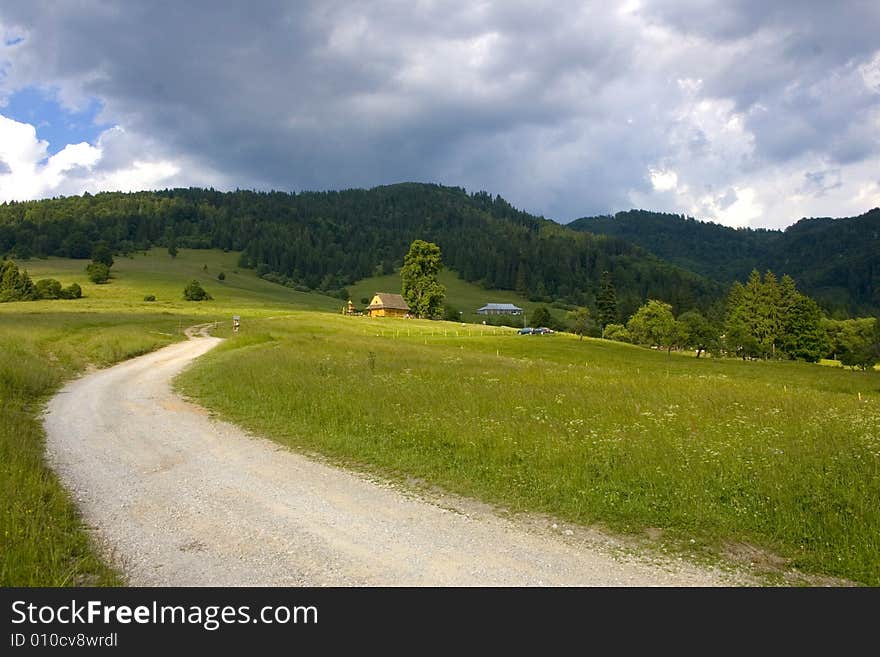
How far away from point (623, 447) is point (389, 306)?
11552 cm

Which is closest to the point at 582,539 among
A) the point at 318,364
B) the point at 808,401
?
the point at 808,401

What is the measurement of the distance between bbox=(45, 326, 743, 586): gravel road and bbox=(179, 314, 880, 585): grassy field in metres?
1.08

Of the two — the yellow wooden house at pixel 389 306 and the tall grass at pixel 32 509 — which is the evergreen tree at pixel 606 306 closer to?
the yellow wooden house at pixel 389 306

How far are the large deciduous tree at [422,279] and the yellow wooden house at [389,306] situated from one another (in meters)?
11.2

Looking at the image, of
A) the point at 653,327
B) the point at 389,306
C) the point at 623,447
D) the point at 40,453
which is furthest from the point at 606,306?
the point at 40,453

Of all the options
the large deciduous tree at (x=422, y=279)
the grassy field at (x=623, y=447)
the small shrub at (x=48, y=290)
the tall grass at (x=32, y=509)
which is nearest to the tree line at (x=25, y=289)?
the small shrub at (x=48, y=290)

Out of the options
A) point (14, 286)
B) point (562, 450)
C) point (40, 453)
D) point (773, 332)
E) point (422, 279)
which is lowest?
point (40, 453)

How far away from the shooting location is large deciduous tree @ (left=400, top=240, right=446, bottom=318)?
363 ft

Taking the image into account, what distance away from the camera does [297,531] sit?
323 inches

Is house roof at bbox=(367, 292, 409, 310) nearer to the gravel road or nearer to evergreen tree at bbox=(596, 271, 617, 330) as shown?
evergreen tree at bbox=(596, 271, 617, 330)

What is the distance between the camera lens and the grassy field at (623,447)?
27.2ft

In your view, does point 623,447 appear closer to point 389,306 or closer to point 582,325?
point 582,325

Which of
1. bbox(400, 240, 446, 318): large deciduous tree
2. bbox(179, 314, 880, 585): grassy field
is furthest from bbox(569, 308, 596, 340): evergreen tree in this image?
bbox(179, 314, 880, 585): grassy field

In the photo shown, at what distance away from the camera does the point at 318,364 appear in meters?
27.5
